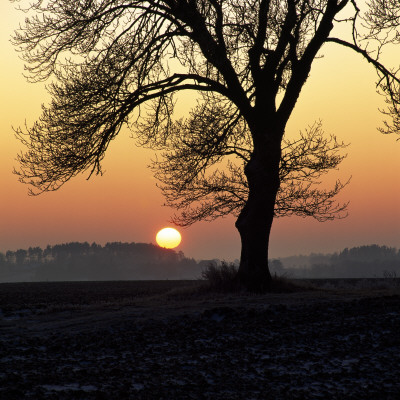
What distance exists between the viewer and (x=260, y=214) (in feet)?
45.6

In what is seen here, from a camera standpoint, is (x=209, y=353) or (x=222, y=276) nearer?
(x=209, y=353)

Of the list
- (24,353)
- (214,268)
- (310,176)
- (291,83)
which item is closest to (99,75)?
(291,83)

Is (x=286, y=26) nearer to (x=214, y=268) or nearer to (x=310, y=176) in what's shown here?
(x=310, y=176)

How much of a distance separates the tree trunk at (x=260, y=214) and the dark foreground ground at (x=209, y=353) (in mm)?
3931

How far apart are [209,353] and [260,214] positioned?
822 centimetres

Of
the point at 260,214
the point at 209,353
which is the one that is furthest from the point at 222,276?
the point at 209,353

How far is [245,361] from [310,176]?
11706mm

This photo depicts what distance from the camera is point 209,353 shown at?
19.5 ft

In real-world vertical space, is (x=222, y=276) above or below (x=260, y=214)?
below

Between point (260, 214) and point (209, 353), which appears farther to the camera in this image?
point (260, 214)

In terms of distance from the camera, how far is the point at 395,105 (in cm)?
1535

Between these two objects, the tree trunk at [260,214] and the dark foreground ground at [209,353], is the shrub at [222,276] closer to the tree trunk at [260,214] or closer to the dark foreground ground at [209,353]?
the tree trunk at [260,214]

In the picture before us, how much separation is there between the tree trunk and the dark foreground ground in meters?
3.93

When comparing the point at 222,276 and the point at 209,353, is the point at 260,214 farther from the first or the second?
the point at 209,353
